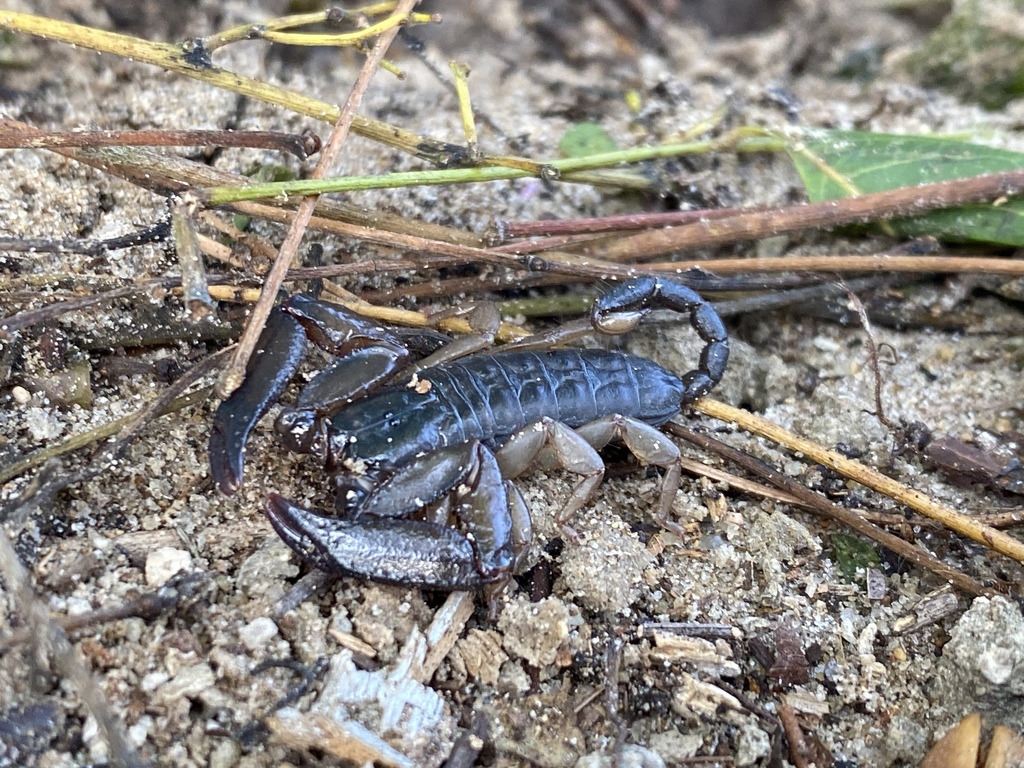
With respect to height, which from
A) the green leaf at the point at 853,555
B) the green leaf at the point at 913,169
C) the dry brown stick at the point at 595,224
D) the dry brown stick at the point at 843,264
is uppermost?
the green leaf at the point at 913,169

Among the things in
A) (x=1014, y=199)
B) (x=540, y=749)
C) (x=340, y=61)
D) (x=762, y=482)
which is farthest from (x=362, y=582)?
(x=340, y=61)

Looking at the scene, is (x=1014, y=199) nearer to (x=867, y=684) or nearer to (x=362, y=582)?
(x=867, y=684)

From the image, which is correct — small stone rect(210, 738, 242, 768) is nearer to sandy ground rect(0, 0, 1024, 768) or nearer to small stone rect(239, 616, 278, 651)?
sandy ground rect(0, 0, 1024, 768)

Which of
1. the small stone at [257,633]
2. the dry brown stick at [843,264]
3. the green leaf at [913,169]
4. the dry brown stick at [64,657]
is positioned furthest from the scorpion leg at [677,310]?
the dry brown stick at [64,657]

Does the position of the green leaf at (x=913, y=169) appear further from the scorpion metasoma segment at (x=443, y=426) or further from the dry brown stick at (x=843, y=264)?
the scorpion metasoma segment at (x=443, y=426)

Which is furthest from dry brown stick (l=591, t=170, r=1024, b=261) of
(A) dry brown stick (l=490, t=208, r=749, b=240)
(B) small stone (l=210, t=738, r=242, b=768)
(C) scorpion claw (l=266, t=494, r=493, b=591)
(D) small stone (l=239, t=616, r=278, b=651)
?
(B) small stone (l=210, t=738, r=242, b=768)

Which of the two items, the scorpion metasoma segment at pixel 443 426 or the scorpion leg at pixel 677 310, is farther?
the scorpion leg at pixel 677 310
